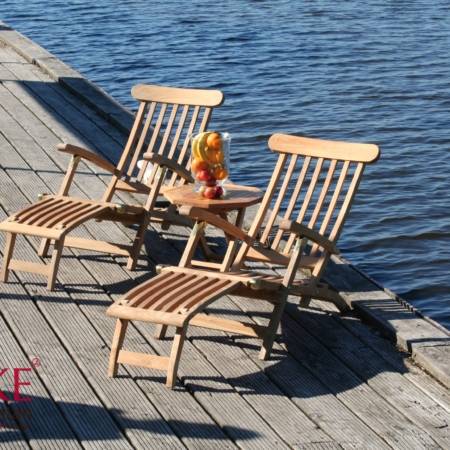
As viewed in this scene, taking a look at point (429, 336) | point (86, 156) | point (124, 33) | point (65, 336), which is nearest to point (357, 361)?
point (429, 336)

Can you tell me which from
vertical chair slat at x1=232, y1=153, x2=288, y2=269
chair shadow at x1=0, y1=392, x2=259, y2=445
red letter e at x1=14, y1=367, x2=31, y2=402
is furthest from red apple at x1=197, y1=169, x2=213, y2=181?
chair shadow at x1=0, y1=392, x2=259, y2=445

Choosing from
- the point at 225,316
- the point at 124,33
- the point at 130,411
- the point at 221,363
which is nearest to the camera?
the point at 130,411

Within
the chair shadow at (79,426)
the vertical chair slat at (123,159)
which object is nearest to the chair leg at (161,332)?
the chair shadow at (79,426)

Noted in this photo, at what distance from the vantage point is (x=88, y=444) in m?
4.35

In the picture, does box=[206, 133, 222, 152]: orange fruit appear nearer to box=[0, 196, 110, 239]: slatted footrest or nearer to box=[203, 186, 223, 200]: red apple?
box=[203, 186, 223, 200]: red apple

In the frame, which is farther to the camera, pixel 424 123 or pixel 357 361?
pixel 424 123

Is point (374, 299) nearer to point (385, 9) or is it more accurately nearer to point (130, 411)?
point (130, 411)

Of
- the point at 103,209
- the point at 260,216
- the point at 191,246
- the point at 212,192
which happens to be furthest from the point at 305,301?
the point at 103,209

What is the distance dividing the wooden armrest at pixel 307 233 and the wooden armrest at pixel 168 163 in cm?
112

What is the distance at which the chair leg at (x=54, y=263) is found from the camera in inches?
226

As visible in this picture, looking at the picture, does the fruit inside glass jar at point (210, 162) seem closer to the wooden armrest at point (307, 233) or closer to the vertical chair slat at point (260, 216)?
the vertical chair slat at point (260, 216)

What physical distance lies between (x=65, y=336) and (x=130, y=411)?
79 cm

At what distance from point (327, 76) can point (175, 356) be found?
9.23 metres

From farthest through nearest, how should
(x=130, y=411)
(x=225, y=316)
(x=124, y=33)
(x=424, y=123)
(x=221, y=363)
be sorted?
(x=124, y=33) → (x=424, y=123) → (x=225, y=316) → (x=221, y=363) → (x=130, y=411)
